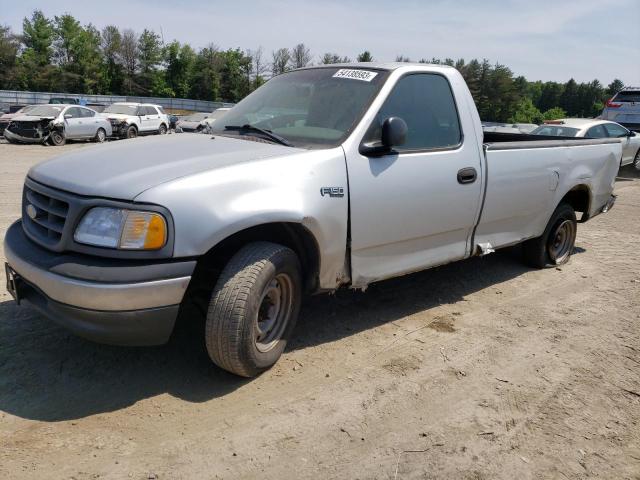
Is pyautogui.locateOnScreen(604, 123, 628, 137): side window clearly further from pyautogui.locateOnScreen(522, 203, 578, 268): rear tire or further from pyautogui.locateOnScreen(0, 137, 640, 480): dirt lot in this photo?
pyautogui.locateOnScreen(0, 137, 640, 480): dirt lot

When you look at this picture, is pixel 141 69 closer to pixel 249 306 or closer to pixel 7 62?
pixel 7 62

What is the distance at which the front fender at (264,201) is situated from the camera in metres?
2.75

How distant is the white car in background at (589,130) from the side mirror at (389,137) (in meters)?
9.73

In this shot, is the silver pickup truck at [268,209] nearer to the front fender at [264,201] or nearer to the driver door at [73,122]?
the front fender at [264,201]

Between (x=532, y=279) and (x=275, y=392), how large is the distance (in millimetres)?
3501

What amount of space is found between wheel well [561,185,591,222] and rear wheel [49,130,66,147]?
62.8ft

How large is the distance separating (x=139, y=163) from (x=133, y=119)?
2320 centimetres

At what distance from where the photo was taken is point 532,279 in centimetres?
558

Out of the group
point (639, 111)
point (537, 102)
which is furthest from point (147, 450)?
point (537, 102)

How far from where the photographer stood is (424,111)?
4098 millimetres

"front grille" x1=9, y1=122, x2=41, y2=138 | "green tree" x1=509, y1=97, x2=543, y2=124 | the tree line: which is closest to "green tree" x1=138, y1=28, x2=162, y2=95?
the tree line

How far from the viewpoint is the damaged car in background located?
1955 centimetres

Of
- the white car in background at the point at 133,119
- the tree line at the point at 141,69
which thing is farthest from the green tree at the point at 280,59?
the white car in background at the point at 133,119

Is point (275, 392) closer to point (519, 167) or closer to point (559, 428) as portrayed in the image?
point (559, 428)
